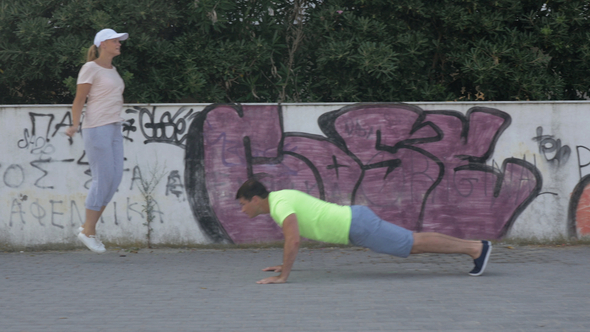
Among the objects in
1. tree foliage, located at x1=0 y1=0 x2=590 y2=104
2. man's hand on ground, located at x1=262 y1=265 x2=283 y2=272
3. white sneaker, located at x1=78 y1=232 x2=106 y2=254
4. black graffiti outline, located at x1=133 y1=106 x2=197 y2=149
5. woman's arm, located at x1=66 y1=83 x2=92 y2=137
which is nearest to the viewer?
man's hand on ground, located at x1=262 y1=265 x2=283 y2=272

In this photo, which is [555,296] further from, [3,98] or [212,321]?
[3,98]

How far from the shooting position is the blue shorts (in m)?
5.46

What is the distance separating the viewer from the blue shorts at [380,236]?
5.46 metres

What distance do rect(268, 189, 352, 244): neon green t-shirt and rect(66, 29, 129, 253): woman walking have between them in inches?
75.7

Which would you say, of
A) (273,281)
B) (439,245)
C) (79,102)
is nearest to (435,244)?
(439,245)

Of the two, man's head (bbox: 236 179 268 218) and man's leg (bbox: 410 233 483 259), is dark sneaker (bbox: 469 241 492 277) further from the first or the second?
man's head (bbox: 236 179 268 218)

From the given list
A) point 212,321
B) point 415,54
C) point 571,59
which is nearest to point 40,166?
point 212,321

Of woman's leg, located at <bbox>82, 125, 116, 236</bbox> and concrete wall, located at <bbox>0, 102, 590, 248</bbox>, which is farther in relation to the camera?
concrete wall, located at <bbox>0, 102, 590, 248</bbox>

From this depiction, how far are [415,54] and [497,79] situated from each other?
110 cm

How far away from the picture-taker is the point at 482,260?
5645mm

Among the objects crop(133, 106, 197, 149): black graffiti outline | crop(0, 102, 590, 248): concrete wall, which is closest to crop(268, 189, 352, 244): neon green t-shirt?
crop(0, 102, 590, 248): concrete wall

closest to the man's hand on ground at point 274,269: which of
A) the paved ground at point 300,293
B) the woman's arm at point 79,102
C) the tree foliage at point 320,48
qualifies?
the paved ground at point 300,293

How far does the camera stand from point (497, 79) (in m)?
8.41

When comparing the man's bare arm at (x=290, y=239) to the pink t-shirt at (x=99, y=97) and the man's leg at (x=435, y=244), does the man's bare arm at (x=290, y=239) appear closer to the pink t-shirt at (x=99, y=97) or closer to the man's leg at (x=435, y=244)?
the man's leg at (x=435, y=244)
